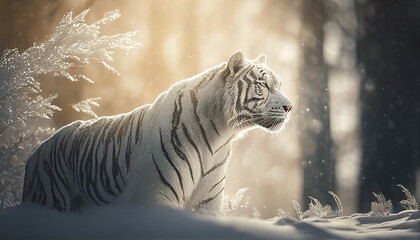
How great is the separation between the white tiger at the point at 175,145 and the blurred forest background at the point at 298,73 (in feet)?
0.51

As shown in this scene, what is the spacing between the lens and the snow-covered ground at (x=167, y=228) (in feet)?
1.59

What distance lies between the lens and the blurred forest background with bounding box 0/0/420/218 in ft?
4.19

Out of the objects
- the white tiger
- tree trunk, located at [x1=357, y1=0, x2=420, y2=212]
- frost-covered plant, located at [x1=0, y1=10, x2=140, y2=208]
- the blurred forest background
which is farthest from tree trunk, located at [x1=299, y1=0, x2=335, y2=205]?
frost-covered plant, located at [x1=0, y1=10, x2=140, y2=208]

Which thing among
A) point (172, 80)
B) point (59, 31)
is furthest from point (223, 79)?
point (59, 31)

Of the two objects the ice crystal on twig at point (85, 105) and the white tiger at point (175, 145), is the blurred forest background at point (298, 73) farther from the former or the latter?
the white tiger at point (175, 145)

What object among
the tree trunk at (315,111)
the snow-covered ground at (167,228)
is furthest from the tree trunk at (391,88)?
the snow-covered ground at (167,228)

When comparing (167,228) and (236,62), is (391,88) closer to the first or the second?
(236,62)

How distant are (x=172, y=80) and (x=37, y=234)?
822mm

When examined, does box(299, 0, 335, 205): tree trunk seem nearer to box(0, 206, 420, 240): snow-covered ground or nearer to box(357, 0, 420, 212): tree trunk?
box(357, 0, 420, 212): tree trunk

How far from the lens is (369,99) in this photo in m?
1.71

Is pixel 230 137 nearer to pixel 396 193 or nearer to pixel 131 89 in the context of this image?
pixel 131 89

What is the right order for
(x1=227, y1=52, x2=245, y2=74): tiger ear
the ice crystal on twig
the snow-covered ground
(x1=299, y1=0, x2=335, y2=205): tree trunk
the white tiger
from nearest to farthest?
1. the snow-covered ground
2. the white tiger
3. (x1=227, y1=52, x2=245, y2=74): tiger ear
4. the ice crystal on twig
5. (x1=299, y1=0, x2=335, y2=205): tree trunk

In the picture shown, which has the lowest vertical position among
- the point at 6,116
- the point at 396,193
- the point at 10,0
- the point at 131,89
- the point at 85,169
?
the point at 396,193

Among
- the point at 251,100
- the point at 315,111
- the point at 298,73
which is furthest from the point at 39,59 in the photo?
the point at 315,111
